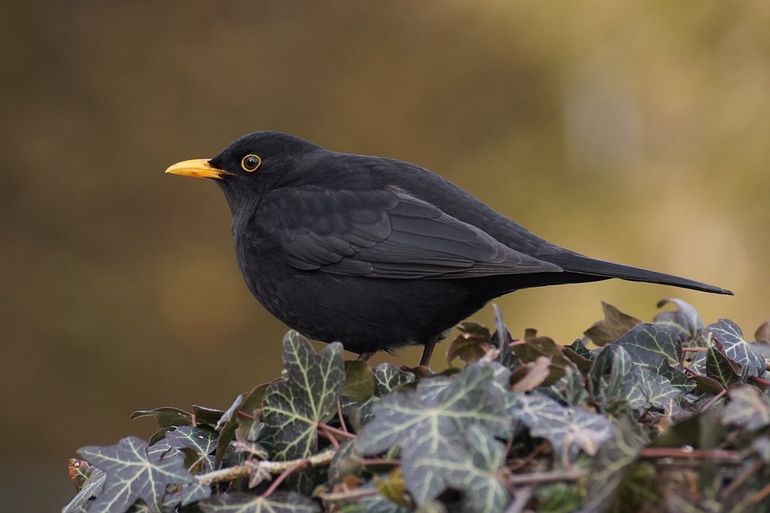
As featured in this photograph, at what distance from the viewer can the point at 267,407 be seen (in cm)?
169

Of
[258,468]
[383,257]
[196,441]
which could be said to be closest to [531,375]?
[258,468]

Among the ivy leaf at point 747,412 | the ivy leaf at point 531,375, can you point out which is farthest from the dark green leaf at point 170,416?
the ivy leaf at point 747,412

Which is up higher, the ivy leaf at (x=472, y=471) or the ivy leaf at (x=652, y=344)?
the ivy leaf at (x=652, y=344)

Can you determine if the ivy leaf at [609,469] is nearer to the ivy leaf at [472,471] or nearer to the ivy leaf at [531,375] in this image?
the ivy leaf at [472,471]

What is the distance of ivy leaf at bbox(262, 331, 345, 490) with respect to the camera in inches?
65.2

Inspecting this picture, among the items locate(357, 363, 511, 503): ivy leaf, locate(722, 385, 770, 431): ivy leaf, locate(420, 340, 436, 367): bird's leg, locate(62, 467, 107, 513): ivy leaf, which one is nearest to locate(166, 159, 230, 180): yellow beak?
locate(420, 340, 436, 367): bird's leg

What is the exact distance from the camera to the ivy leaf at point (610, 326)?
2332mm

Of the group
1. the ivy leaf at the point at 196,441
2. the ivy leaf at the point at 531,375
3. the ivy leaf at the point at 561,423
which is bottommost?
the ivy leaf at the point at 196,441

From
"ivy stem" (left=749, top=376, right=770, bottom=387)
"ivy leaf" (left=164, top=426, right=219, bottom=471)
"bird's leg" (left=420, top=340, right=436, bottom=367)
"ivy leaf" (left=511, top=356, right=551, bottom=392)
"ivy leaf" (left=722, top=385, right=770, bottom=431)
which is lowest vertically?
"bird's leg" (left=420, top=340, right=436, bottom=367)

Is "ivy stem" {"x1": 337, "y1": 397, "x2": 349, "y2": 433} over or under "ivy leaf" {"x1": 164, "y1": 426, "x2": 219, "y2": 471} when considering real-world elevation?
over

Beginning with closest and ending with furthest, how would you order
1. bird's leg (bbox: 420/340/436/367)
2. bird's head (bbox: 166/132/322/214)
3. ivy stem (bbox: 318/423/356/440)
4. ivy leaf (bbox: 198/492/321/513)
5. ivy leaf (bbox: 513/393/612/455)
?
ivy leaf (bbox: 513/393/612/455)
ivy leaf (bbox: 198/492/321/513)
ivy stem (bbox: 318/423/356/440)
bird's leg (bbox: 420/340/436/367)
bird's head (bbox: 166/132/322/214)

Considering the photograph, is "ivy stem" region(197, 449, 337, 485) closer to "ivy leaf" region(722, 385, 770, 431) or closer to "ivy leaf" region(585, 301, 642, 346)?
"ivy leaf" region(722, 385, 770, 431)

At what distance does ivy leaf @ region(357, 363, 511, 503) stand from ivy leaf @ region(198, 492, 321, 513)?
0.52ft

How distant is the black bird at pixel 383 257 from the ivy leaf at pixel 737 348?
2.14 ft
